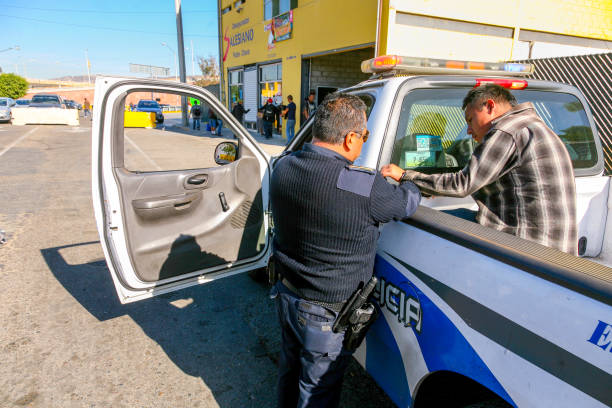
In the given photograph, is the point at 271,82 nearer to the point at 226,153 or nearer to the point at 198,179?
the point at 226,153

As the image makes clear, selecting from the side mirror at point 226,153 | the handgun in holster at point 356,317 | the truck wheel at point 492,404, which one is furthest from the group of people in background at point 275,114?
the truck wheel at point 492,404

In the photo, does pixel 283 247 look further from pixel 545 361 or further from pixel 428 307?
pixel 545 361

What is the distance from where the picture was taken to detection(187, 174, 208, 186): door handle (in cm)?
296

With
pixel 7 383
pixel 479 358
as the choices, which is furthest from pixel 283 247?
pixel 7 383

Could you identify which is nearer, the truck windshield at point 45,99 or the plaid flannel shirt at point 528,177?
the plaid flannel shirt at point 528,177

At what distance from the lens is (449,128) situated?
8.71ft

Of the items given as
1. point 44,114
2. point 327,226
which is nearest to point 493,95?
point 327,226

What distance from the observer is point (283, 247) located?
178cm

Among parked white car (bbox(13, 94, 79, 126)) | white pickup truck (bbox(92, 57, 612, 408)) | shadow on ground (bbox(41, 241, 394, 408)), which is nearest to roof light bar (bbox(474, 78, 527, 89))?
white pickup truck (bbox(92, 57, 612, 408))

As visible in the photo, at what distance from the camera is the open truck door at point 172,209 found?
8.29 ft

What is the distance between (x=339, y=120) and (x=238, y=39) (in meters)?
21.8

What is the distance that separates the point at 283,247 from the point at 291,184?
343 mm

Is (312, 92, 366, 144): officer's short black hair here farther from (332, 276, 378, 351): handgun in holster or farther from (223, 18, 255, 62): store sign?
(223, 18, 255, 62): store sign

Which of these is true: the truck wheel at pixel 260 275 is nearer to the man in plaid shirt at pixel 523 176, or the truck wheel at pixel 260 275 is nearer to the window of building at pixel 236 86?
the man in plaid shirt at pixel 523 176
